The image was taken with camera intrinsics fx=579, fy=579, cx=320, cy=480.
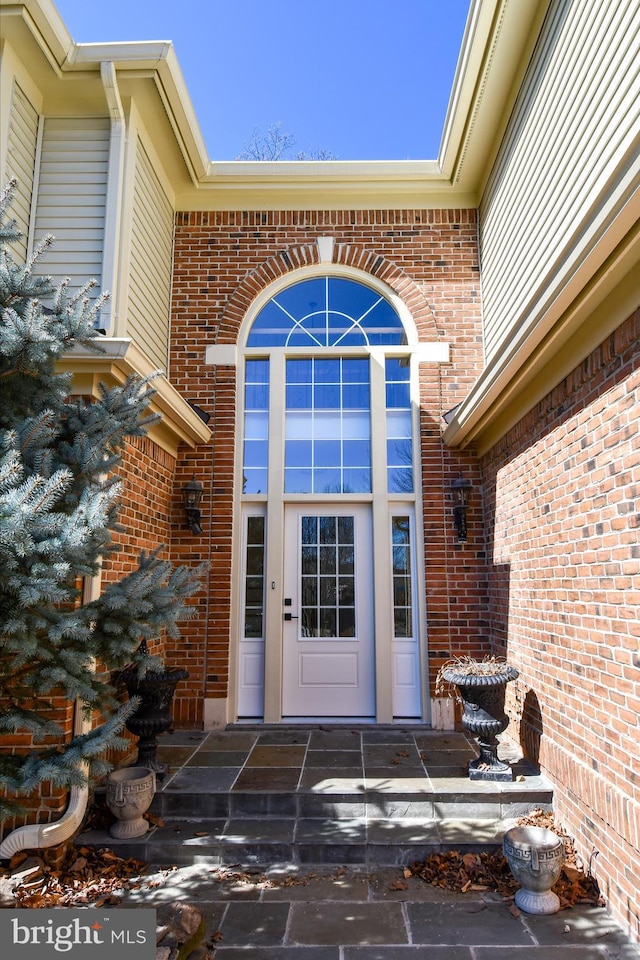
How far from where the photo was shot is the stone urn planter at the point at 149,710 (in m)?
3.91

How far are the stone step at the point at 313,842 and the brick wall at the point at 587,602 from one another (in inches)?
25.7

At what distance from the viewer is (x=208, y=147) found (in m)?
5.65

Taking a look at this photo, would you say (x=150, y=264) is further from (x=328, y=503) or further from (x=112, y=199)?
(x=328, y=503)

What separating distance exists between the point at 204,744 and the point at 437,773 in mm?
1914

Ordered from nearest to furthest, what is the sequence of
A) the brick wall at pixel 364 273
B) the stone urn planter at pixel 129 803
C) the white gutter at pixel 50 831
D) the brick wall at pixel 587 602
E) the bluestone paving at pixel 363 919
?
the bluestone paving at pixel 363 919
the brick wall at pixel 587 602
the white gutter at pixel 50 831
the stone urn planter at pixel 129 803
the brick wall at pixel 364 273

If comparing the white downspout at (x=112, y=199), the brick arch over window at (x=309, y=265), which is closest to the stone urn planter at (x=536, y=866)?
the white downspout at (x=112, y=199)

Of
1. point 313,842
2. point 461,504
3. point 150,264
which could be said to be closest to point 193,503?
point 150,264

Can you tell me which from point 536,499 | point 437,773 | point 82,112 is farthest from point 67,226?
point 437,773

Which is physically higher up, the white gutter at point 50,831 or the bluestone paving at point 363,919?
the white gutter at point 50,831

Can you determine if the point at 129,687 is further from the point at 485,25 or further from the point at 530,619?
the point at 485,25

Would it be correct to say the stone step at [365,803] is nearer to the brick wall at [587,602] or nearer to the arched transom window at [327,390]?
the brick wall at [587,602]

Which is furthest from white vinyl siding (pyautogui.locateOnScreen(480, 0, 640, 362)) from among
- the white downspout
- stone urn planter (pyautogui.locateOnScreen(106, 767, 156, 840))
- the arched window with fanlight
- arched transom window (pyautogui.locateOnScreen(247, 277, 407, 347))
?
stone urn planter (pyautogui.locateOnScreen(106, 767, 156, 840))

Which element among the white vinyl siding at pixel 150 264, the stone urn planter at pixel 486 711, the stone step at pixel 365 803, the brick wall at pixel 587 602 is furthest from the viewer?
the white vinyl siding at pixel 150 264

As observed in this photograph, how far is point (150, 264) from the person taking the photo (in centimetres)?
527
